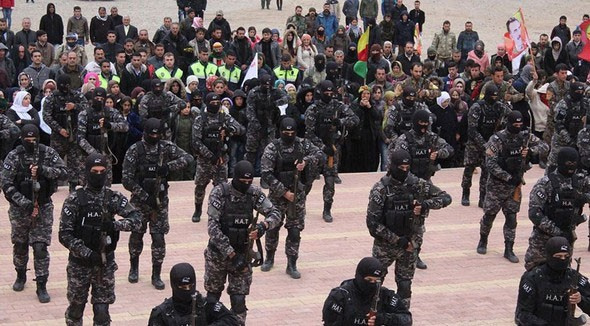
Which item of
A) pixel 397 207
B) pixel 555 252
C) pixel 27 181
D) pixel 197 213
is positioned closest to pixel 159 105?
pixel 197 213

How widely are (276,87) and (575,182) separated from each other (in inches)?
289

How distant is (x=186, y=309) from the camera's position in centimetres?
1043

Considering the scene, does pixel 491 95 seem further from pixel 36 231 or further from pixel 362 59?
pixel 36 231

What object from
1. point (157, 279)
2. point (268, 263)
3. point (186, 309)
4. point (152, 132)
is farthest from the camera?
point (268, 263)

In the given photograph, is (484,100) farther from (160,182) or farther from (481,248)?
(160,182)

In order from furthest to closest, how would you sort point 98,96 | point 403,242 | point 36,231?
1. point 98,96
2. point 36,231
3. point 403,242

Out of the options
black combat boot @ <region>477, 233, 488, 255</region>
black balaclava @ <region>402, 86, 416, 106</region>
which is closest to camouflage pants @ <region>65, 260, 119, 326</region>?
black combat boot @ <region>477, 233, 488, 255</region>

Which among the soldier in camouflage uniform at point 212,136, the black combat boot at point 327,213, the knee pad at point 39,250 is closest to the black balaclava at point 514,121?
the black combat boot at point 327,213

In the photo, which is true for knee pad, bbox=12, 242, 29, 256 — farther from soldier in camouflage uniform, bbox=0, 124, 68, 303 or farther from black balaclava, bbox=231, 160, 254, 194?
black balaclava, bbox=231, 160, 254, 194

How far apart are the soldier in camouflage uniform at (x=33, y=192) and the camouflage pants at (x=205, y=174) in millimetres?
3754

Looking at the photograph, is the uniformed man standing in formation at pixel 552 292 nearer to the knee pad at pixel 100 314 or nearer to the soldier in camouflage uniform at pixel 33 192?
the knee pad at pixel 100 314

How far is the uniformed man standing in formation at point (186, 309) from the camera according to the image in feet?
33.9

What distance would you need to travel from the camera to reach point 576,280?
11.6m

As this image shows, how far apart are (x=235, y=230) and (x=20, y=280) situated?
143 inches
